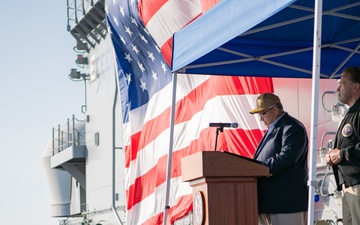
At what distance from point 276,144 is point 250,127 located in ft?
10.1

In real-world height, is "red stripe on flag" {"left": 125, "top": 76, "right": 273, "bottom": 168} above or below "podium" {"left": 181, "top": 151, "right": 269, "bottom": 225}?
above

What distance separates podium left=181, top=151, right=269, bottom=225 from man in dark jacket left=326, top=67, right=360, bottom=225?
2.08ft

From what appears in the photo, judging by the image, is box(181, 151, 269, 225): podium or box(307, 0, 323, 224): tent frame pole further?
box(181, 151, 269, 225): podium

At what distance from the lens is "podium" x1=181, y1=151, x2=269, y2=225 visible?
5.82 meters

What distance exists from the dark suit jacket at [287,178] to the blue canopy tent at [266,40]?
48 cm

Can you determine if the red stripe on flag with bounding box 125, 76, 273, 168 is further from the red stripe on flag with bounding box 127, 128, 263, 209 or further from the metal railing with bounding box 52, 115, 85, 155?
the metal railing with bounding box 52, 115, 85, 155

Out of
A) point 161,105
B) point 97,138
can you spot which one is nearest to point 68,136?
point 97,138

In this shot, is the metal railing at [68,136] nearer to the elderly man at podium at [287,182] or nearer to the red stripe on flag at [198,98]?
the red stripe on flag at [198,98]

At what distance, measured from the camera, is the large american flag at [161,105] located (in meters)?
9.57

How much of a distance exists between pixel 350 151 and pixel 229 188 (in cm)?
101

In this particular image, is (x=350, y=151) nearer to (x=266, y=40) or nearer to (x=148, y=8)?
(x=266, y=40)

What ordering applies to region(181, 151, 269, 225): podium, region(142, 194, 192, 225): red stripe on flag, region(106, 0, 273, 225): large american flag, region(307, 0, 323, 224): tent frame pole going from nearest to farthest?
1. region(307, 0, 323, 224): tent frame pole
2. region(181, 151, 269, 225): podium
3. region(106, 0, 273, 225): large american flag
4. region(142, 194, 192, 225): red stripe on flag

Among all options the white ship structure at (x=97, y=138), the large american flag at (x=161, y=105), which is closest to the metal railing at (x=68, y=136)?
the white ship structure at (x=97, y=138)

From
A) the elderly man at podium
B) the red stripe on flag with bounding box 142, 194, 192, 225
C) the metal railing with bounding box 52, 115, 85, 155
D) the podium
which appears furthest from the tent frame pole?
the metal railing with bounding box 52, 115, 85, 155
